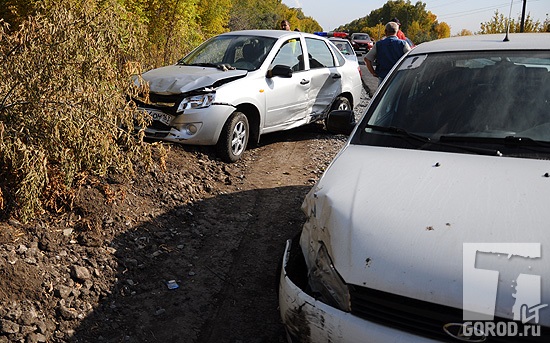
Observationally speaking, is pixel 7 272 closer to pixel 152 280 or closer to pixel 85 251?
pixel 85 251

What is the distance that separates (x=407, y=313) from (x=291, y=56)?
244 inches

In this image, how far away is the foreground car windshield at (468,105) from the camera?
10.8 feet

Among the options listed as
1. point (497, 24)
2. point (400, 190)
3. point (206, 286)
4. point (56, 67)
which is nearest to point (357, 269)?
point (400, 190)

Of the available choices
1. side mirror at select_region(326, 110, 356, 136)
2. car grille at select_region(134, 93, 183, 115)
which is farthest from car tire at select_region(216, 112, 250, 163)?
side mirror at select_region(326, 110, 356, 136)

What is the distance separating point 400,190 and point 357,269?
1.86ft

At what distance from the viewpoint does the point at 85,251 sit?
13.9 feet

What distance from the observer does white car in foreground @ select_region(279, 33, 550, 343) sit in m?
2.19

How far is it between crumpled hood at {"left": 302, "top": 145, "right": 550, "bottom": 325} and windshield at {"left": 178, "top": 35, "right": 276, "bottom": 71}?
476 centimetres

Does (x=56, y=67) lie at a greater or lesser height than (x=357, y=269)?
greater

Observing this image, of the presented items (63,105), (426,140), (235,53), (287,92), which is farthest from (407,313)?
(235,53)

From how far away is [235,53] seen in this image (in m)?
7.78

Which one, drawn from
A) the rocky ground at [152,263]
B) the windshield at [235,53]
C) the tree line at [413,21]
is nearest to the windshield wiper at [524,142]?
the rocky ground at [152,263]

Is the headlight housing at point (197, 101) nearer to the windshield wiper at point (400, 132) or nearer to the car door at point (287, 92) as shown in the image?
the car door at point (287, 92)

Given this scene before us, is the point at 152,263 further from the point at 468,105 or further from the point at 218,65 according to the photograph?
the point at 218,65
